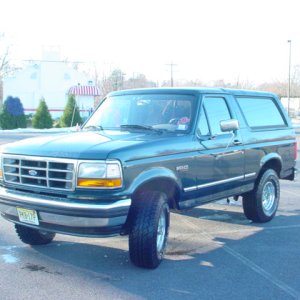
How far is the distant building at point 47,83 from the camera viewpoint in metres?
51.4

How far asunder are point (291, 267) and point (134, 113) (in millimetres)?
2670

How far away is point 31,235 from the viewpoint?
19.7ft

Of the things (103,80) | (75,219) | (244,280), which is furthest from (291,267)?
(103,80)

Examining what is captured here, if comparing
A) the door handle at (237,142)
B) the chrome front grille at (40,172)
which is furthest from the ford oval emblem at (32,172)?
the door handle at (237,142)

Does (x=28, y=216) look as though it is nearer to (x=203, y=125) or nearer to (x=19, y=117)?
(x=203, y=125)

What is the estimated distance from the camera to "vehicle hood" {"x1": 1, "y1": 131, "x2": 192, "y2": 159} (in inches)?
188

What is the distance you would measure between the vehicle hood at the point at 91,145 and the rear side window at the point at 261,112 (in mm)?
2022

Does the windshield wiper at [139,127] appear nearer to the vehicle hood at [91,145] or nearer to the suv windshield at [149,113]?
the suv windshield at [149,113]

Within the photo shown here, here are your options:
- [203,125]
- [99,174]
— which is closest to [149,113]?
[203,125]

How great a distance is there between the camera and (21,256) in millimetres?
5699

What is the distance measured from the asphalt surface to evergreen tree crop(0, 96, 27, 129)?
93.4 feet

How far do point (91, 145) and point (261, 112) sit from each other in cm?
357

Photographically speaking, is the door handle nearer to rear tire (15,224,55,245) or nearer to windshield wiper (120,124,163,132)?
windshield wiper (120,124,163,132)

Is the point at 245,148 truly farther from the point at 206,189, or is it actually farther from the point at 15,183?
the point at 15,183
